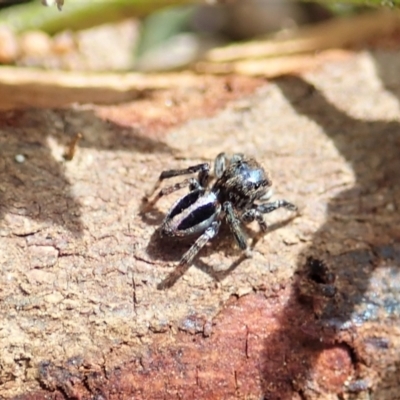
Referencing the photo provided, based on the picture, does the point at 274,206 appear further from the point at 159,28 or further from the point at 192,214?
the point at 159,28

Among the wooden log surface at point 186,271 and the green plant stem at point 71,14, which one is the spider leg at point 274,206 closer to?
the wooden log surface at point 186,271

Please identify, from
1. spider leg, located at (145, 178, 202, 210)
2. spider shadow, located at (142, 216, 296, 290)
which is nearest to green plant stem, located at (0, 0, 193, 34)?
spider leg, located at (145, 178, 202, 210)

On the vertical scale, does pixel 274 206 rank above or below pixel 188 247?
above

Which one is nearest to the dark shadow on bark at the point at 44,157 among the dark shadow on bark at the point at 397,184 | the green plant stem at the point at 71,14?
the green plant stem at the point at 71,14

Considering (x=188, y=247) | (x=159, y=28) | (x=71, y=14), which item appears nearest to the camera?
(x=188, y=247)

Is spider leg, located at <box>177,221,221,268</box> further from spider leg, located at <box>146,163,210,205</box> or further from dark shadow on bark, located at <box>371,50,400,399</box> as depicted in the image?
dark shadow on bark, located at <box>371,50,400,399</box>

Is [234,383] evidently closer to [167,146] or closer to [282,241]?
[282,241]

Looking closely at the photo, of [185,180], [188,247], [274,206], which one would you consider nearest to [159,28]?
[185,180]
